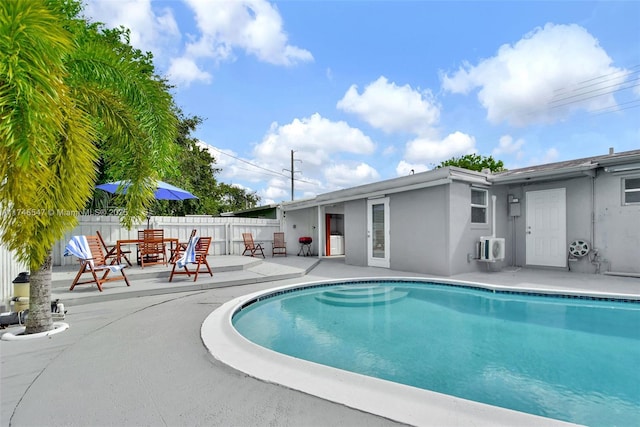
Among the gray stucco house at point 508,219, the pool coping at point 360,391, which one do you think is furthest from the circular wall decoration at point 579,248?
the pool coping at point 360,391

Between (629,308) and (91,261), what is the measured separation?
30.4 feet

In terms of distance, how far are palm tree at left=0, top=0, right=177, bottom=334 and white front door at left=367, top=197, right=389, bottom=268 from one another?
6.36m

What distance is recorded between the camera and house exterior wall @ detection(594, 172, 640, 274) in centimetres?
721

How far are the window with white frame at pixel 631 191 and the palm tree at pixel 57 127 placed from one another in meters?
9.88

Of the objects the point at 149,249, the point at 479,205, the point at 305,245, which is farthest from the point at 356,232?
the point at 149,249

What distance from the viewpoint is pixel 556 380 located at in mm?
2924

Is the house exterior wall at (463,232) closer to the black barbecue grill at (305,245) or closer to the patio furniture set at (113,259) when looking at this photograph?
the patio furniture set at (113,259)

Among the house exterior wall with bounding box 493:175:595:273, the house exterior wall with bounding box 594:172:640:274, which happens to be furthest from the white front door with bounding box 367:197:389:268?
the house exterior wall with bounding box 594:172:640:274

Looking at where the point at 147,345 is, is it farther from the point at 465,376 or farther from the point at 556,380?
the point at 556,380

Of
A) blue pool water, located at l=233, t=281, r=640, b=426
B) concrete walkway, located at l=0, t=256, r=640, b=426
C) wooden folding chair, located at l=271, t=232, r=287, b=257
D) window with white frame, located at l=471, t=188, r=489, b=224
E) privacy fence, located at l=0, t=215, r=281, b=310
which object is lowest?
blue pool water, located at l=233, t=281, r=640, b=426

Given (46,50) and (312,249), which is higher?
(46,50)

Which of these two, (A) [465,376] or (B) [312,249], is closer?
(A) [465,376]

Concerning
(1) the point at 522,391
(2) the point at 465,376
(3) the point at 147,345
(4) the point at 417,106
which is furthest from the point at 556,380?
(4) the point at 417,106

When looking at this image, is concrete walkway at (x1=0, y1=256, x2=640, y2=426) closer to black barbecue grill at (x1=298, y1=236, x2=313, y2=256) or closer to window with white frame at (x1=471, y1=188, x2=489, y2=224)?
window with white frame at (x1=471, y1=188, x2=489, y2=224)
